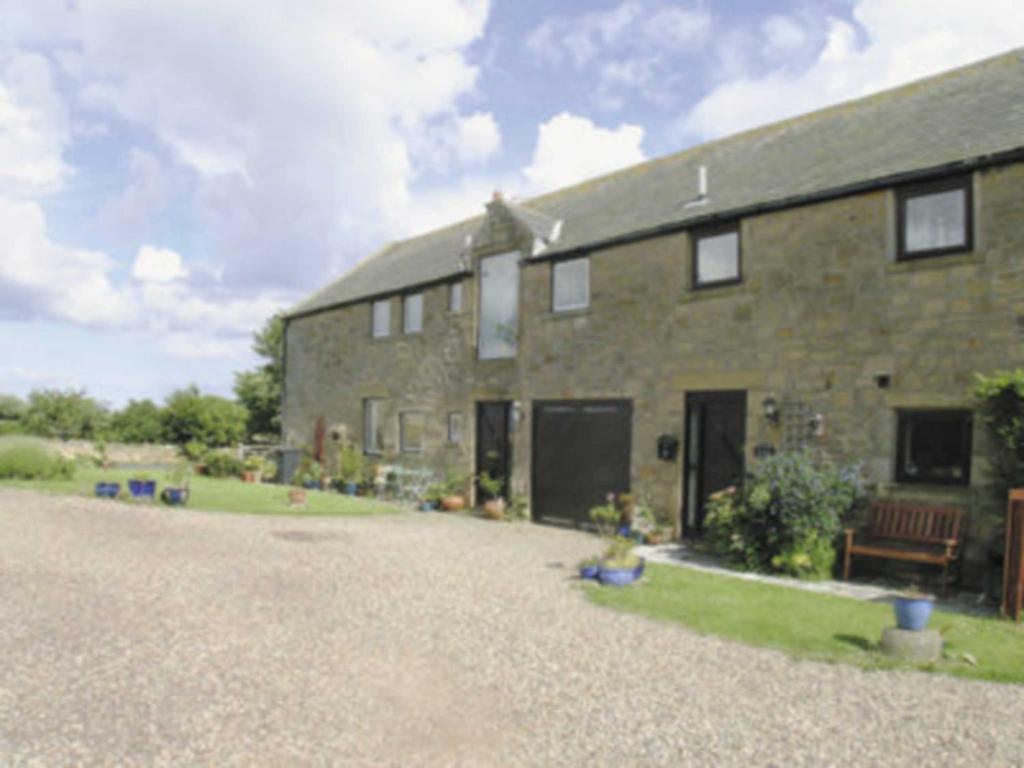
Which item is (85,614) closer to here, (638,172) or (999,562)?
(999,562)

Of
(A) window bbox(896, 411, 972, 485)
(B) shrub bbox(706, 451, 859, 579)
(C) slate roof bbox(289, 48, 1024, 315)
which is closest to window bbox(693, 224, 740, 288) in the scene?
(C) slate roof bbox(289, 48, 1024, 315)

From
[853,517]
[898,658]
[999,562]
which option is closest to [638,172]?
[853,517]

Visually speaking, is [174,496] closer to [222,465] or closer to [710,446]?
[222,465]

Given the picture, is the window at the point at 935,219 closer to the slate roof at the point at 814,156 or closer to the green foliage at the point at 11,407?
the slate roof at the point at 814,156

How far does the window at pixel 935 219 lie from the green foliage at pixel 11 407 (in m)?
33.9

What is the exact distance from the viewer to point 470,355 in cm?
1633

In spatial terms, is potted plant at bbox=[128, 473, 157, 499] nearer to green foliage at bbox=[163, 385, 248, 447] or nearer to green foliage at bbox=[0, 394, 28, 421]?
green foliage at bbox=[163, 385, 248, 447]

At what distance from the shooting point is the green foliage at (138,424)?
94.9 feet

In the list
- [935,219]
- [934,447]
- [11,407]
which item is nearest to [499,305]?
[935,219]

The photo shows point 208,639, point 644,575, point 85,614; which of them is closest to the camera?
point 208,639

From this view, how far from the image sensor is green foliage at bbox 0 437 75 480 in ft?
54.5

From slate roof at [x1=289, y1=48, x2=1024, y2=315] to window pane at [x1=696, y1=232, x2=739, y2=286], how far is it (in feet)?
1.48

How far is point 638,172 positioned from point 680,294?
521cm

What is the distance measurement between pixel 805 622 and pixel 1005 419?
11.2 ft
